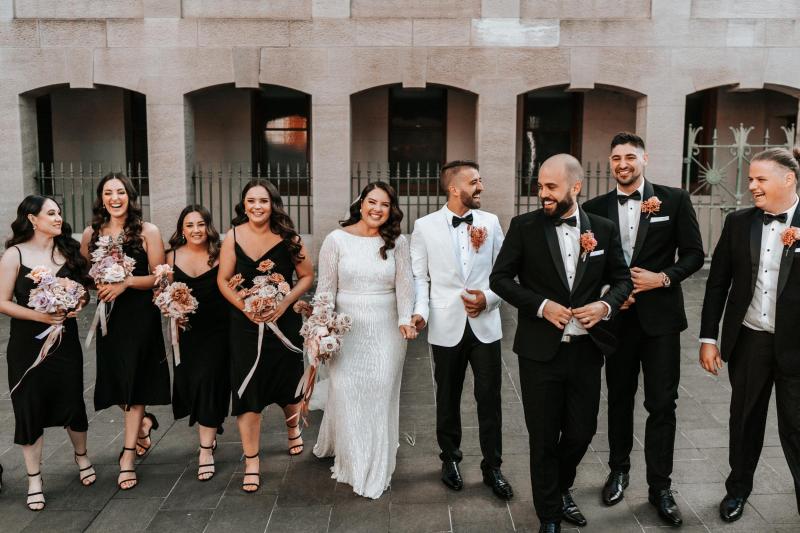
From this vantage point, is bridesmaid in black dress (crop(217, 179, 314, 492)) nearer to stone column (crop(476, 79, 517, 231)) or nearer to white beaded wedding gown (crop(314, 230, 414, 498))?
white beaded wedding gown (crop(314, 230, 414, 498))

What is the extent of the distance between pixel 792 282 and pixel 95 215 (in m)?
4.94

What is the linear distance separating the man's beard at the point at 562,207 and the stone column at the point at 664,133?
962 cm

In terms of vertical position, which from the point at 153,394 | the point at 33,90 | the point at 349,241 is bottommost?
the point at 153,394

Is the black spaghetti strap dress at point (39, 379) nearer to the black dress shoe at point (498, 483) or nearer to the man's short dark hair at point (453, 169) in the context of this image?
the man's short dark hair at point (453, 169)

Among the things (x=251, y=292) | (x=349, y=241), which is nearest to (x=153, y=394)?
(x=251, y=292)

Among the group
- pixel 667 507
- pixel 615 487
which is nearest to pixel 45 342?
pixel 615 487

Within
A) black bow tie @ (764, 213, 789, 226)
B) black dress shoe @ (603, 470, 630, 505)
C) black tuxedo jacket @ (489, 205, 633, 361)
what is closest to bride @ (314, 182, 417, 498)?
black tuxedo jacket @ (489, 205, 633, 361)

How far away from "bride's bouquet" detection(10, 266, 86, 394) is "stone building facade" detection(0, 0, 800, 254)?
850cm

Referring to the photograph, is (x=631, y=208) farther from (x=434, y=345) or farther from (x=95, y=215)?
(x=95, y=215)

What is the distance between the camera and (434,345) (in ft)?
16.7

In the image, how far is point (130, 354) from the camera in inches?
204

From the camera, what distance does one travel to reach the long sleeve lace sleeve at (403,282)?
199 inches

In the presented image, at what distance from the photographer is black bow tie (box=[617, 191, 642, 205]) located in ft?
15.3

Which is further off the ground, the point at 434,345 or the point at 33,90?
the point at 33,90
